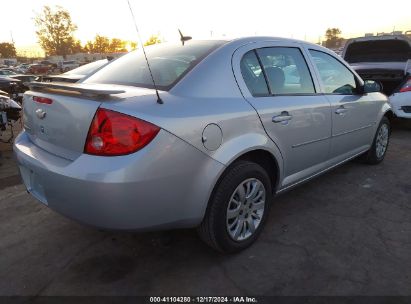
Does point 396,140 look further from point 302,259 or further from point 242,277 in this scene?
point 242,277

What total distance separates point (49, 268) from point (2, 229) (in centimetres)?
90

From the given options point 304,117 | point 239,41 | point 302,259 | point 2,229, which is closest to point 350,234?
point 302,259

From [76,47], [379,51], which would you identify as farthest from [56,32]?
[379,51]

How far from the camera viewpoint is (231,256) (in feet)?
8.76

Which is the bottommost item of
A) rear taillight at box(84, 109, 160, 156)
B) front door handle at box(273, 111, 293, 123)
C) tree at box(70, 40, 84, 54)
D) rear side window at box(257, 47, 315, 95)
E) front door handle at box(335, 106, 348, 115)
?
tree at box(70, 40, 84, 54)

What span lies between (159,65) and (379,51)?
694 centimetres

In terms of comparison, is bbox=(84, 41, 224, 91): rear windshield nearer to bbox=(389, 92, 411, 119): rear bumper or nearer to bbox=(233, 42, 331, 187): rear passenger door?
bbox=(233, 42, 331, 187): rear passenger door

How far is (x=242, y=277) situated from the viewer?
95.6 inches

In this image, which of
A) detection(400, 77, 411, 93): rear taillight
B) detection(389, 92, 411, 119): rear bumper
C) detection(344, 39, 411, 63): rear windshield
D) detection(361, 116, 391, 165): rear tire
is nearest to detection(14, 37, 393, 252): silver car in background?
detection(361, 116, 391, 165): rear tire

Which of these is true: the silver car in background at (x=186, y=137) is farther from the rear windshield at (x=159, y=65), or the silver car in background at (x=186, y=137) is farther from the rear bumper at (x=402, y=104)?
the rear bumper at (x=402, y=104)

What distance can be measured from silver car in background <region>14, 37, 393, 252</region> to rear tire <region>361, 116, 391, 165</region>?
4.70 ft

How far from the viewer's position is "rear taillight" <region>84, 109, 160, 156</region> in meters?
2.01

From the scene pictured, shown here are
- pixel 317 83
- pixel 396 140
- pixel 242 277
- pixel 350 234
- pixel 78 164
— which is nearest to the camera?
pixel 78 164

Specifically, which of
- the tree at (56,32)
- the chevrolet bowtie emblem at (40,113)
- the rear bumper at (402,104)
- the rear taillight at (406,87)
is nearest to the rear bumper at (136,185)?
the chevrolet bowtie emblem at (40,113)
